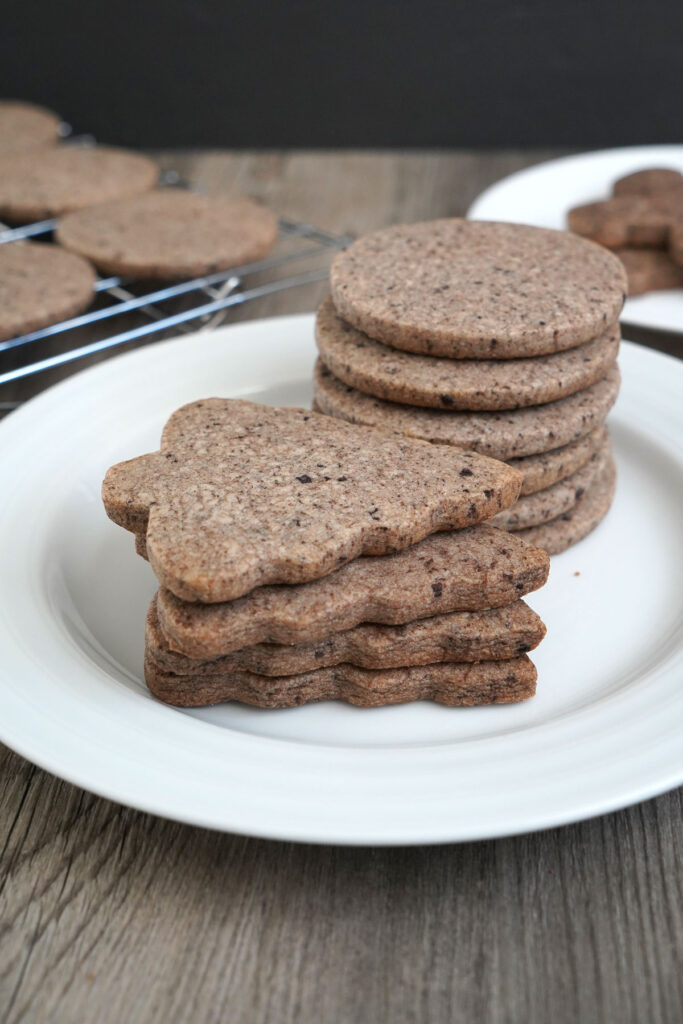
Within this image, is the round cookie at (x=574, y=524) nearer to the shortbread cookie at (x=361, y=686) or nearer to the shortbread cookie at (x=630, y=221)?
the shortbread cookie at (x=361, y=686)

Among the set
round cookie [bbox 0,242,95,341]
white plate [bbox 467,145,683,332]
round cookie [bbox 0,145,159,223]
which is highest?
white plate [bbox 467,145,683,332]

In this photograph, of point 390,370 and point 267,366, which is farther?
point 267,366

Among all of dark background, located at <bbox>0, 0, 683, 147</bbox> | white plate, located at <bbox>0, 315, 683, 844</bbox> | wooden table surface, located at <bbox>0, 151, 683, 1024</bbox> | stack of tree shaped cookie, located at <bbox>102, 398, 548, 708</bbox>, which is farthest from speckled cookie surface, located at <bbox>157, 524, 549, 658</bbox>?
dark background, located at <bbox>0, 0, 683, 147</bbox>

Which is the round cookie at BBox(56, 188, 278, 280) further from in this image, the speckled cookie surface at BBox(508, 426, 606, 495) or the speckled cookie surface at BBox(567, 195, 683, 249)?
the speckled cookie surface at BBox(508, 426, 606, 495)

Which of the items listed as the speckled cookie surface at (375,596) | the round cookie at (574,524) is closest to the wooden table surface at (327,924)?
the speckled cookie surface at (375,596)

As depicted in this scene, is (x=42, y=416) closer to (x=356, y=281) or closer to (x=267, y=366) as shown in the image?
(x=267, y=366)

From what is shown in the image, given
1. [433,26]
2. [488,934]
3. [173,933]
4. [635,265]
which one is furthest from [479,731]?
[433,26]
